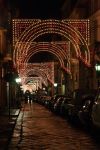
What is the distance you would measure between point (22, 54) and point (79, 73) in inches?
599

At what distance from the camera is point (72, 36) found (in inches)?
1801

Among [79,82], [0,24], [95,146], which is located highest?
[0,24]

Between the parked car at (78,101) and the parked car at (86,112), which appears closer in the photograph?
the parked car at (86,112)

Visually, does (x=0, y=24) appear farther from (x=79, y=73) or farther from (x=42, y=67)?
(x=42, y=67)

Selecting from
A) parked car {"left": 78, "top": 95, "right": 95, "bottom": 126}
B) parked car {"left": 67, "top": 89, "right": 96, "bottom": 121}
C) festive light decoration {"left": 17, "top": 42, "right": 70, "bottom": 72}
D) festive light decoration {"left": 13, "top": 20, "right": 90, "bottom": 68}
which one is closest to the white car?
parked car {"left": 78, "top": 95, "right": 95, "bottom": 126}

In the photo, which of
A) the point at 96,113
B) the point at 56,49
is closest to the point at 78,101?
the point at 96,113

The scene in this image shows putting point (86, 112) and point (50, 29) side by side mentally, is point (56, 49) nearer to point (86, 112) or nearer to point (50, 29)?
point (50, 29)

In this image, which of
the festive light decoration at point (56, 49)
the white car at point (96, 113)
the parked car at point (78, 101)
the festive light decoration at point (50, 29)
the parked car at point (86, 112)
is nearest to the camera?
the white car at point (96, 113)

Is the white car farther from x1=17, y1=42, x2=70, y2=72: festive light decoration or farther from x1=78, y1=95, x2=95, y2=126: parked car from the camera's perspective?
x1=17, y1=42, x2=70, y2=72: festive light decoration

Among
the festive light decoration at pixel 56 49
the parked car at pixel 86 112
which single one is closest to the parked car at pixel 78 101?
the parked car at pixel 86 112

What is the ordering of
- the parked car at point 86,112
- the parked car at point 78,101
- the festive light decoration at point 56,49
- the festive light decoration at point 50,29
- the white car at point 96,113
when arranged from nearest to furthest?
the white car at point 96,113
the parked car at point 86,112
the parked car at point 78,101
the festive light decoration at point 50,29
the festive light decoration at point 56,49

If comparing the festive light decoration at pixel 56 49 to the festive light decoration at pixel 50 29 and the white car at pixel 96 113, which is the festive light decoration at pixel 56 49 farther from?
the white car at pixel 96 113

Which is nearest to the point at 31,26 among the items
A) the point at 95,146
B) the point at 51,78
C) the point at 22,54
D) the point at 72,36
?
the point at 72,36

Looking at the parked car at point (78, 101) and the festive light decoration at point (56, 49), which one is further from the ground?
the festive light decoration at point (56, 49)
